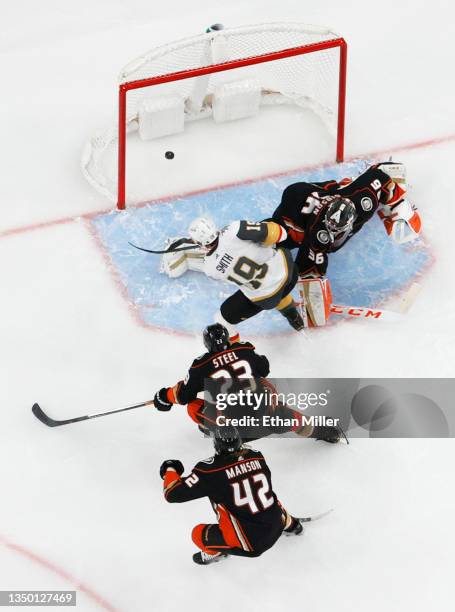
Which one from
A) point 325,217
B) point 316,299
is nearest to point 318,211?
point 325,217

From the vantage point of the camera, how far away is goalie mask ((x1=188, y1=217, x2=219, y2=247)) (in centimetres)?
620

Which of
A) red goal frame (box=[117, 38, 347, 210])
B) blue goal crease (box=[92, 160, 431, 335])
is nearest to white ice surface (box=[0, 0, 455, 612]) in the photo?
blue goal crease (box=[92, 160, 431, 335])

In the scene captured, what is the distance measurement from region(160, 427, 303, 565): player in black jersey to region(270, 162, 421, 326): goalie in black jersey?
4.68 feet

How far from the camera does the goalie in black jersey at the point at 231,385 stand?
5.93 m

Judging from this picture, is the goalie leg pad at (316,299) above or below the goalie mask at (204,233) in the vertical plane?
below

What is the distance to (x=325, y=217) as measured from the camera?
21.6 feet

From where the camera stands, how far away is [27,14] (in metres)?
8.40

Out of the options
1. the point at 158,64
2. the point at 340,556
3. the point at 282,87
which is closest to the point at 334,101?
the point at 282,87

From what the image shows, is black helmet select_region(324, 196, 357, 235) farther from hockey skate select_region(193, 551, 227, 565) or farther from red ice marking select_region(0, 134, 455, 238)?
hockey skate select_region(193, 551, 227, 565)

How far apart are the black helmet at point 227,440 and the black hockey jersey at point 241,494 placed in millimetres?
45

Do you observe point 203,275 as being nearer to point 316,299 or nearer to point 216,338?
point 316,299

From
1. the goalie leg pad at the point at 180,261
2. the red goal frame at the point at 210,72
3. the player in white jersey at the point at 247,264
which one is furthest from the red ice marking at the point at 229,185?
the player in white jersey at the point at 247,264

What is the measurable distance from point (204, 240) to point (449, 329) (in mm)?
1664

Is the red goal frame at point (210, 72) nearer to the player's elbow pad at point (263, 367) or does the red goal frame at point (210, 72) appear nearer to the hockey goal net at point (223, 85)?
the hockey goal net at point (223, 85)
